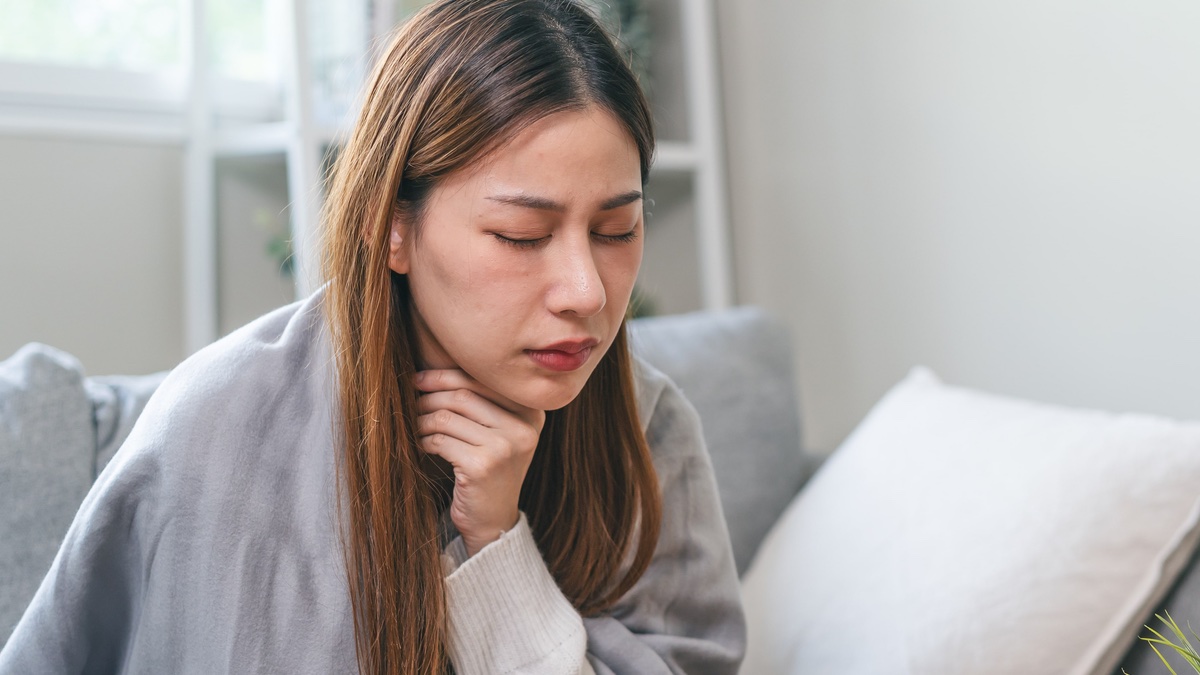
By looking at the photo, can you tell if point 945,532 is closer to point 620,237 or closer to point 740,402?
point 740,402

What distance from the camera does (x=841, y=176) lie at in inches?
84.0

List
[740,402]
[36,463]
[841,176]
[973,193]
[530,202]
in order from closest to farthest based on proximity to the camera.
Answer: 1. [530,202]
2. [36,463]
3. [740,402]
4. [973,193]
5. [841,176]

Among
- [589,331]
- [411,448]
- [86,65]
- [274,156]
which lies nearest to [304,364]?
[411,448]

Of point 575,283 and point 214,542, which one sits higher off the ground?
point 575,283

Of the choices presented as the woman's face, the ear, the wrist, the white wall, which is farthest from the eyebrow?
the white wall

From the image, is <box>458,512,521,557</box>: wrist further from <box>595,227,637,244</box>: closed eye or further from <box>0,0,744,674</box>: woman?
<box>595,227,637,244</box>: closed eye

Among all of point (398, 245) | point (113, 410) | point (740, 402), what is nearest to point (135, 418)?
point (113, 410)

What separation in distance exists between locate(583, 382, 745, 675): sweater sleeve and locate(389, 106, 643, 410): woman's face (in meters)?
0.28

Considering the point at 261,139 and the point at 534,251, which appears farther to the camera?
the point at 261,139

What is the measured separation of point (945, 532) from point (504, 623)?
59 cm

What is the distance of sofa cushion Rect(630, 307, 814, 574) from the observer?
1544 millimetres

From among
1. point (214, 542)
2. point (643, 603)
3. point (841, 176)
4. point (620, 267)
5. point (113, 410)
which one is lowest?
point (643, 603)

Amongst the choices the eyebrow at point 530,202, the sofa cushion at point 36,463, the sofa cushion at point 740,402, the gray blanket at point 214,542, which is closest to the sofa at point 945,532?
the sofa cushion at point 36,463

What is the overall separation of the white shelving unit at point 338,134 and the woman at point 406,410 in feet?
1.55
